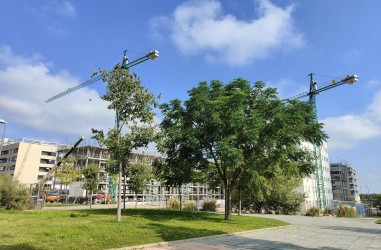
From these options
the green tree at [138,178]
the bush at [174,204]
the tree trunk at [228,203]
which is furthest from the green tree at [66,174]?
the tree trunk at [228,203]

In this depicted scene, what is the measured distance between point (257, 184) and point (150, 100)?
14.5 meters

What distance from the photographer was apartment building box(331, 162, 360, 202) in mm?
128413

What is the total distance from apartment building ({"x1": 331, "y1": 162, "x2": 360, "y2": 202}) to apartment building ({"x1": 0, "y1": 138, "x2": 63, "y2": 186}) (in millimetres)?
108414

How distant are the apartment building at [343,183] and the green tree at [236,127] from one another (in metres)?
121

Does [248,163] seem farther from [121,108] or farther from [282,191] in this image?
[282,191]

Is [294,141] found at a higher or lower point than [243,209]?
higher

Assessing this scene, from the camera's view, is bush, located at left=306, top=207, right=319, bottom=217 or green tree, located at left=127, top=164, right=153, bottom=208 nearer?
green tree, located at left=127, top=164, right=153, bottom=208

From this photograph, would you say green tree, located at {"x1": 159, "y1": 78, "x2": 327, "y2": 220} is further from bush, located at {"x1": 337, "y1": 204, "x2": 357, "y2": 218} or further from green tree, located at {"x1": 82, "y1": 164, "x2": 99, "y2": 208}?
green tree, located at {"x1": 82, "y1": 164, "x2": 99, "y2": 208}

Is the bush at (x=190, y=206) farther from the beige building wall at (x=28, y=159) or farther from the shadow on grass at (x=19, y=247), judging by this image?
the beige building wall at (x=28, y=159)

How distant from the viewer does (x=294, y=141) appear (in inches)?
775

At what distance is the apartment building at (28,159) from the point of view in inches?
3556

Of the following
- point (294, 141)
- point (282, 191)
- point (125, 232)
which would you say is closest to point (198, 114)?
point (294, 141)

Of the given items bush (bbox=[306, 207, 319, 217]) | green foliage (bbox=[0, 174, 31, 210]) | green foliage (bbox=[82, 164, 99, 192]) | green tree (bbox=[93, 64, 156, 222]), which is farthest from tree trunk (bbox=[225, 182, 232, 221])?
green foliage (bbox=[82, 164, 99, 192])

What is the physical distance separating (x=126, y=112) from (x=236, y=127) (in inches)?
278
